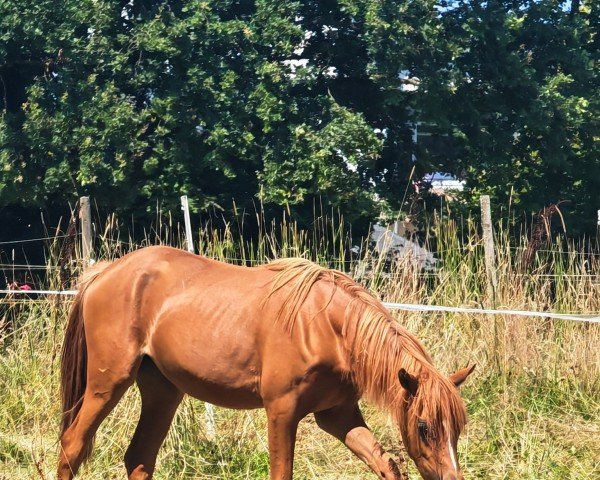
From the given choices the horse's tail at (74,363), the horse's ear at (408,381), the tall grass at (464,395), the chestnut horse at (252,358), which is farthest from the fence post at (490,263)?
the horse's tail at (74,363)

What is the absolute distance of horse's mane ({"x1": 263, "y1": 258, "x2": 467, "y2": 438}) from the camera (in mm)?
3734

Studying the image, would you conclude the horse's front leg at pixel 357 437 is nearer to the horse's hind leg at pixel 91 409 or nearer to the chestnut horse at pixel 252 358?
the chestnut horse at pixel 252 358

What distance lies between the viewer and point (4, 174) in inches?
456

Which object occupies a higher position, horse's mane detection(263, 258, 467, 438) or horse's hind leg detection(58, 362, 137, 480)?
horse's mane detection(263, 258, 467, 438)

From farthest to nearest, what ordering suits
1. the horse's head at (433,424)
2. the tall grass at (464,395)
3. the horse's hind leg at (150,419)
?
the tall grass at (464,395), the horse's hind leg at (150,419), the horse's head at (433,424)

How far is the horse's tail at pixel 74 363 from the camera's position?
4.80 m

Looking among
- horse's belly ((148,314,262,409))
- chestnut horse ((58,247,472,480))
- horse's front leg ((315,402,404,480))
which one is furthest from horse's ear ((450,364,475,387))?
horse's belly ((148,314,262,409))

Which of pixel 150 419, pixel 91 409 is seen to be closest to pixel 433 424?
pixel 150 419

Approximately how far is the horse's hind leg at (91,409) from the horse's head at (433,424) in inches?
62.7

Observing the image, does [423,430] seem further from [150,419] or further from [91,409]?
[91,409]

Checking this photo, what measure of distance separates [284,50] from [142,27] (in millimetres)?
1913

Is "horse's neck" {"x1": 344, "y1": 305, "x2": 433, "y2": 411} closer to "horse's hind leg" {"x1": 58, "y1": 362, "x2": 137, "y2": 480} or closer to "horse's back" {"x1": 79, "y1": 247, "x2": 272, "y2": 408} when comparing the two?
"horse's back" {"x1": 79, "y1": 247, "x2": 272, "y2": 408}

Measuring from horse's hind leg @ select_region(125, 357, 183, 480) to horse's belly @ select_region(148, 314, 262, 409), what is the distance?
0.28 m

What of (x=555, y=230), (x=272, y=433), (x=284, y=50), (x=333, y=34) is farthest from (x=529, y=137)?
(x=272, y=433)
